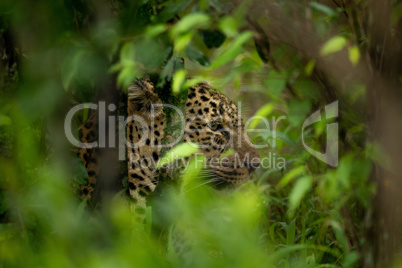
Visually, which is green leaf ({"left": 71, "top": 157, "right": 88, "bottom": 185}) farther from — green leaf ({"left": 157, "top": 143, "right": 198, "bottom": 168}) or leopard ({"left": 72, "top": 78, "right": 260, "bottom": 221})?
leopard ({"left": 72, "top": 78, "right": 260, "bottom": 221})

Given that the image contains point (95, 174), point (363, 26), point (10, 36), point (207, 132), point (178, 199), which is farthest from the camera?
point (207, 132)

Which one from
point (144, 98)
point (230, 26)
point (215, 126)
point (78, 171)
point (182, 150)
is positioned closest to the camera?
point (230, 26)

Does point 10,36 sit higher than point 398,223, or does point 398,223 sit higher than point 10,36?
point 10,36

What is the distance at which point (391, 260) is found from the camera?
1753 millimetres

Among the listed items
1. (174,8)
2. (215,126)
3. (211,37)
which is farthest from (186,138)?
(174,8)

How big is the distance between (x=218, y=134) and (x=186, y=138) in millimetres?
269

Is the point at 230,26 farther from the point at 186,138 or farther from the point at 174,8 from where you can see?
the point at 186,138

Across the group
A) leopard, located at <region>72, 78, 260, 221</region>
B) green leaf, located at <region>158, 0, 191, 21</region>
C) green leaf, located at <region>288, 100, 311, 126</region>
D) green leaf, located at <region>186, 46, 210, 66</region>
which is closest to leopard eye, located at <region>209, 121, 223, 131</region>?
leopard, located at <region>72, 78, 260, 221</region>

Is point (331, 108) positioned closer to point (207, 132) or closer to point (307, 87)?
point (307, 87)

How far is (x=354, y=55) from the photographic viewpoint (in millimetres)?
1777

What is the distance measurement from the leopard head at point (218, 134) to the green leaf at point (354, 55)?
2016mm

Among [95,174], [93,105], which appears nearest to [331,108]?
[93,105]

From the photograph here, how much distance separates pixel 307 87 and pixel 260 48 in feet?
0.74

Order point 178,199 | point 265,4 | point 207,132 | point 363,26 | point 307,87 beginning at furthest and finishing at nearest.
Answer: point 207,132 → point 307,87 → point 363,26 → point 265,4 → point 178,199
